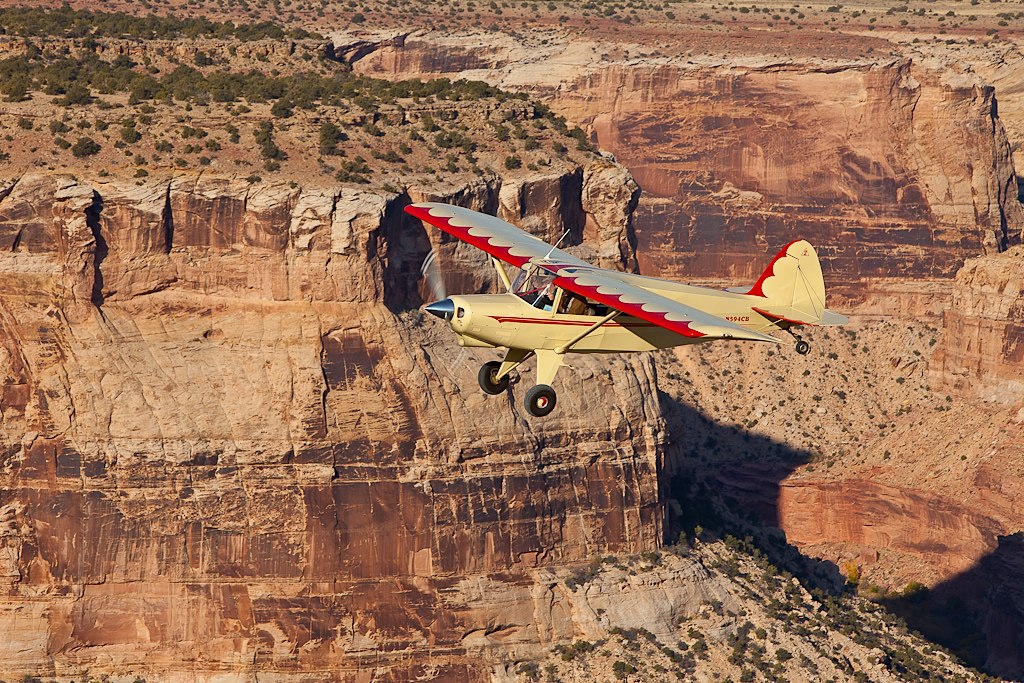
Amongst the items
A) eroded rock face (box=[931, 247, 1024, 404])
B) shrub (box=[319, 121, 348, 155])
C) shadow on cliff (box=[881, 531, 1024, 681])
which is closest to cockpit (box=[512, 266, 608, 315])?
shrub (box=[319, 121, 348, 155])

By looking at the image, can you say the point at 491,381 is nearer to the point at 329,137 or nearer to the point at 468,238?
the point at 468,238

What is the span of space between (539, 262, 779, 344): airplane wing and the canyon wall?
350 feet

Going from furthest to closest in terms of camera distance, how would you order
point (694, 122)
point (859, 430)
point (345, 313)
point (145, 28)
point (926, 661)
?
point (694, 122) → point (859, 430) → point (145, 28) → point (926, 661) → point (345, 313)

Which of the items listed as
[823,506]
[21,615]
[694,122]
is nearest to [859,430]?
[823,506]

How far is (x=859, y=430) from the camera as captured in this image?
6427 inches

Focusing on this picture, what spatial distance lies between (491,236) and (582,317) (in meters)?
11.4

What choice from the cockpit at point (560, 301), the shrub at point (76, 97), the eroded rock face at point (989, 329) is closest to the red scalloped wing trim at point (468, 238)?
the cockpit at point (560, 301)

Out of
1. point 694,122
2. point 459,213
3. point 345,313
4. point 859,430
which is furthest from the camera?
point 694,122

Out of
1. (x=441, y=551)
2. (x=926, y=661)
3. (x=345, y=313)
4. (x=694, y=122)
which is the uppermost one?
(x=694, y=122)

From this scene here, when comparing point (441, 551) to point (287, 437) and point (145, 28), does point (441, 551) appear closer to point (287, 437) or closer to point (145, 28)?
point (287, 437)

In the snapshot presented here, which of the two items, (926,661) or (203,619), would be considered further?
(926,661)

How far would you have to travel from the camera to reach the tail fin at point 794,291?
83562 mm

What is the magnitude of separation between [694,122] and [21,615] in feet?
306

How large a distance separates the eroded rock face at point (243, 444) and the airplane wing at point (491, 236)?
62.3 feet
